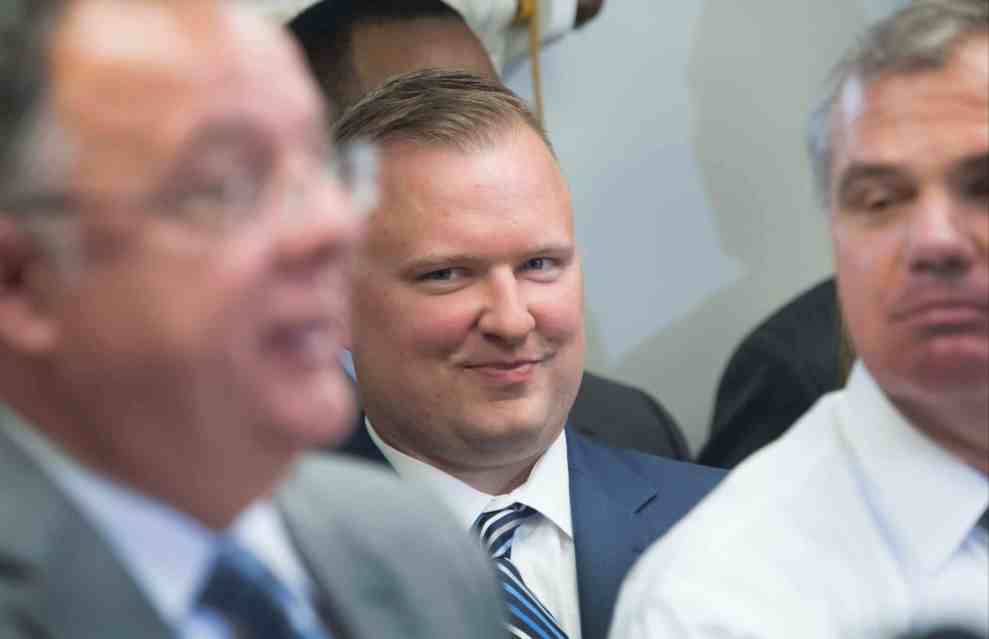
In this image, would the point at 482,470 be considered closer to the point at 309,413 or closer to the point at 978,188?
the point at 978,188

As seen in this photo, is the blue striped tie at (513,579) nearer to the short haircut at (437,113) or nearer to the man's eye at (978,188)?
the short haircut at (437,113)

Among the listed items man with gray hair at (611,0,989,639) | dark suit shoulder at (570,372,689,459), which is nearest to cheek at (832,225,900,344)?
man with gray hair at (611,0,989,639)

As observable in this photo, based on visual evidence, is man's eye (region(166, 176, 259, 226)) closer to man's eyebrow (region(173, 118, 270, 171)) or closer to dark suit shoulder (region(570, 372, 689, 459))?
man's eyebrow (region(173, 118, 270, 171))

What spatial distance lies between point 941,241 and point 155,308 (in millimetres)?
545

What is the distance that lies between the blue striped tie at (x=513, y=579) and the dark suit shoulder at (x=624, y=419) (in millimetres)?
511

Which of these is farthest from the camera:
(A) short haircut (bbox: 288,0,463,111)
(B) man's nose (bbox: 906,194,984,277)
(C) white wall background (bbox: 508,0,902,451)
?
(C) white wall background (bbox: 508,0,902,451)

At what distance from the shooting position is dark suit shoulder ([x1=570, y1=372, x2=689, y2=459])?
2.00 m

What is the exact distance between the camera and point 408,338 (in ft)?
4.81

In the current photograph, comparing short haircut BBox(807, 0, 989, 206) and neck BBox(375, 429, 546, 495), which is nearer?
short haircut BBox(807, 0, 989, 206)

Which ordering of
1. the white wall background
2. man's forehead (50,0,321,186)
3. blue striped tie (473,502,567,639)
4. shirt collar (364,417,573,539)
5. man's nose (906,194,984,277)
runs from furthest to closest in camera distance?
1. the white wall background
2. shirt collar (364,417,573,539)
3. blue striped tie (473,502,567,639)
4. man's nose (906,194,984,277)
5. man's forehead (50,0,321,186)

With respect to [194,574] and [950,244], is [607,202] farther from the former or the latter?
[194,574]

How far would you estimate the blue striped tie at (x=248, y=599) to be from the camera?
2.71 feet

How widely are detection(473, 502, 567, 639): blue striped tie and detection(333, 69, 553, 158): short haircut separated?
31 centimetres

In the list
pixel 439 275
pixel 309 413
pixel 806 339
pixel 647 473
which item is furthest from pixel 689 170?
pixel 309 413
